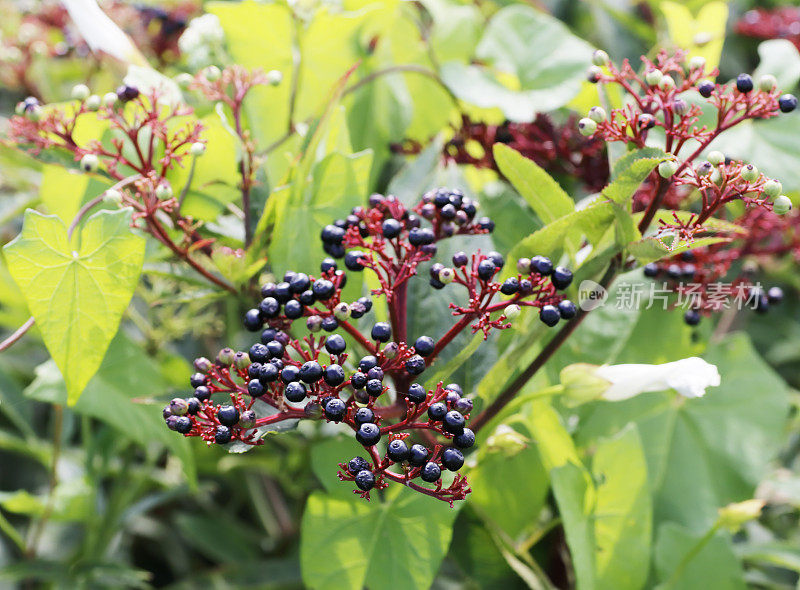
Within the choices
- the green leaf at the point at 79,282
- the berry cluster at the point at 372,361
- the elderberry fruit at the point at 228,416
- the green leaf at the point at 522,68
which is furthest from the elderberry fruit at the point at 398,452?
the green leaf at the point at 522,68

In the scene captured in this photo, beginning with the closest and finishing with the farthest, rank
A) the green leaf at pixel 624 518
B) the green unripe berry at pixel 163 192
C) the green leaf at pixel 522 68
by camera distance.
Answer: the green unripe berry at pixel 163 192 < the green leaf at pixel 624 518 < the green leaf at pixel 522 68

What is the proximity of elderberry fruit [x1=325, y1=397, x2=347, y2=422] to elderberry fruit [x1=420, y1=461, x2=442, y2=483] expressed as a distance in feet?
0.24

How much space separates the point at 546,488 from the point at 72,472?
27.6 inches

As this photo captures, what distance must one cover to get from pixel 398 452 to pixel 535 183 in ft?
0.91

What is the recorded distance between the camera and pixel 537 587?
72 centimetres

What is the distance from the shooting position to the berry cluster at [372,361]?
1.73ft

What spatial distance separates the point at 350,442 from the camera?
71cm

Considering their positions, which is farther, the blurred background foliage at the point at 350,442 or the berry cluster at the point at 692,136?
the blurred background foliage at the point at 350,442

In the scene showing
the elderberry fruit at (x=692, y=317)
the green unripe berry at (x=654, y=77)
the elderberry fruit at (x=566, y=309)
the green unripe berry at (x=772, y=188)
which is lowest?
the elderberry fruit at (x=692, y=317)

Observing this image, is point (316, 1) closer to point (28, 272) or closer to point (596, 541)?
point (28, 272)

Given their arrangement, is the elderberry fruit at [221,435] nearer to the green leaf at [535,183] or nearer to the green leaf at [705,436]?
the green leaf at [535,183]

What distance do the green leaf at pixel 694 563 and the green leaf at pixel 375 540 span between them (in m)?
0.26

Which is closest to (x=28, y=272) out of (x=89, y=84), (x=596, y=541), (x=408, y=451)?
(x=408, y=451)

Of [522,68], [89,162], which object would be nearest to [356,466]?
[89,162]
